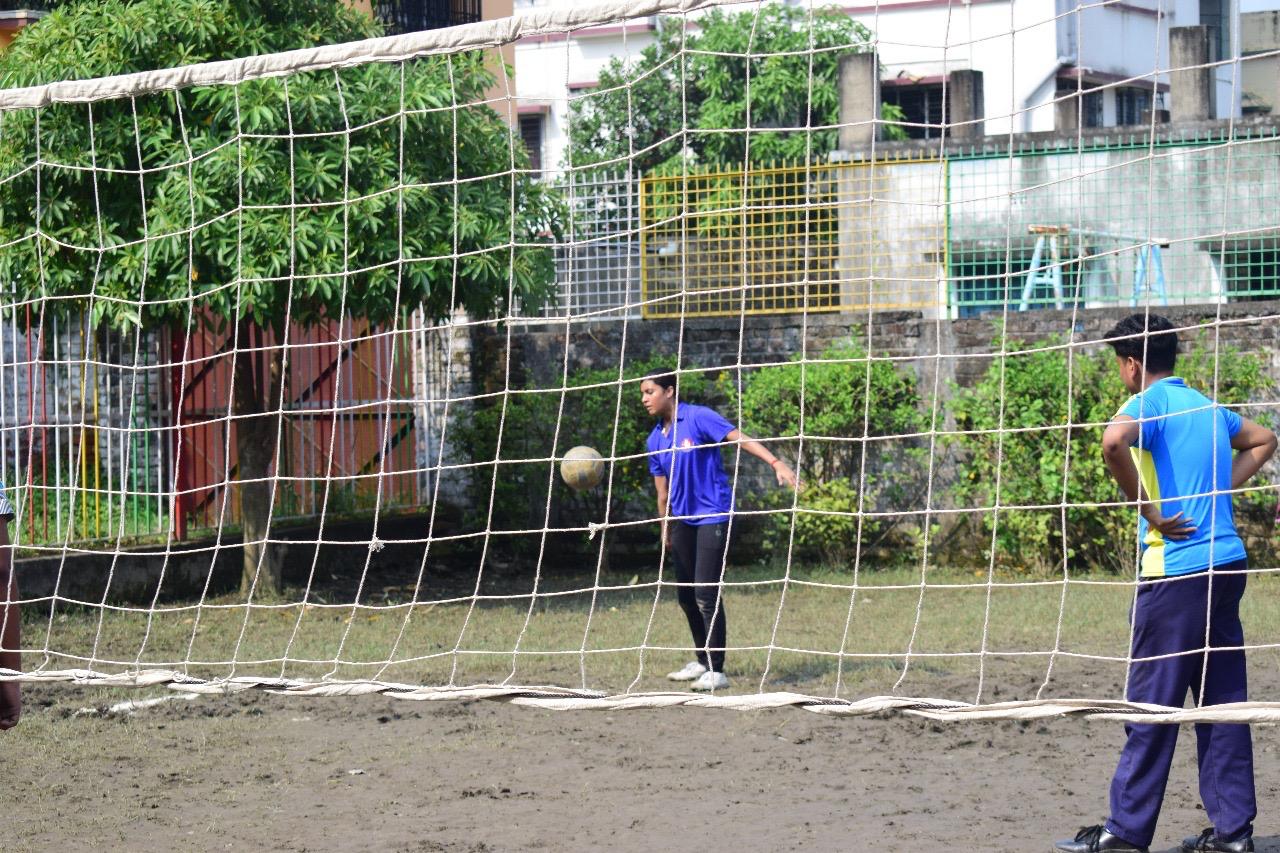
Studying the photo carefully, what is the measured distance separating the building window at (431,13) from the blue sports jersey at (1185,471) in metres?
16.1

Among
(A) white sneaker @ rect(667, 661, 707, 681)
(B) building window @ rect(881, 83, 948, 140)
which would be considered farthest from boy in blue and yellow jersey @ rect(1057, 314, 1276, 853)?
(B) building window @ rect(881, 83, 948, 140)

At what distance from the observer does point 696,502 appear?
25.3 feet

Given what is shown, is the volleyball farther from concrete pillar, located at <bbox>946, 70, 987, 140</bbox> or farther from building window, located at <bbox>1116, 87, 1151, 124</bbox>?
building window, located at <bbox>1116, 87, 1151, 124</bbox>

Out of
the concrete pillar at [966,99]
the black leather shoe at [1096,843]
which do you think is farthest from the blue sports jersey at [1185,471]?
the concrete pillar at [966,99]

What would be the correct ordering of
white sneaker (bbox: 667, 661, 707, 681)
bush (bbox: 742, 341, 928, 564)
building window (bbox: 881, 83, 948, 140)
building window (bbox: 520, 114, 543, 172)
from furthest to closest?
building window (bbox: 520, 114, 543, 172) → building window (bbox: 881, 83, 948, 140) → bush (bbox: 742, 341, 928, 564) → white sneaker (bbox: 667, 661, 707, 681)

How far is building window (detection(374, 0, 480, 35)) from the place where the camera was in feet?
66.0

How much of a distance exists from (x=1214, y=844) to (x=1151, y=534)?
1.01m

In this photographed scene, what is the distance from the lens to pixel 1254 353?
11.2m

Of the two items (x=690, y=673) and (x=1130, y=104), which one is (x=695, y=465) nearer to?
(x=690, y=673)

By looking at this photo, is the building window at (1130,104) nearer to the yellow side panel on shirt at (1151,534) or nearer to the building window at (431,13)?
the building window at (431,13)

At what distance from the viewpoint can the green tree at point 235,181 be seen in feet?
29.1

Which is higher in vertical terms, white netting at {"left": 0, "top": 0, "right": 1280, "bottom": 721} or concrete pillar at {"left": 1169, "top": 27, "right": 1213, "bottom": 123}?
concrete pillar at {"left": 1169, "top": 27, "right": 1213, "bottom": 123}

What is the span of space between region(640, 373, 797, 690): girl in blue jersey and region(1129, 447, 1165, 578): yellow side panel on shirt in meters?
2.85

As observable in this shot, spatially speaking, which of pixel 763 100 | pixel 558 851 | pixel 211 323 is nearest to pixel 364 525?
pixel 211 323
